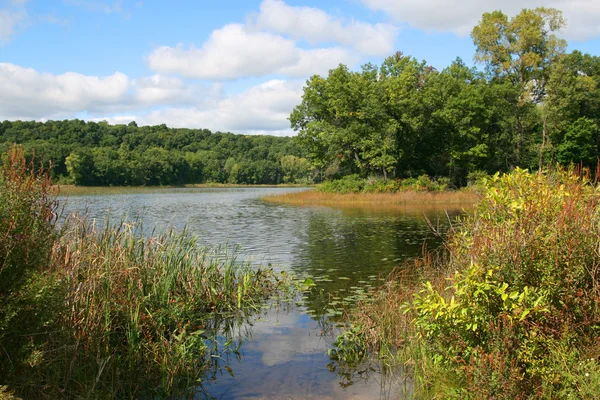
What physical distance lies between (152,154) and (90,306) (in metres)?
127

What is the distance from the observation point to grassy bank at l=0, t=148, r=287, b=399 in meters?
4.29

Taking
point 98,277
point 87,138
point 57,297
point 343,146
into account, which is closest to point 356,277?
point 98,277

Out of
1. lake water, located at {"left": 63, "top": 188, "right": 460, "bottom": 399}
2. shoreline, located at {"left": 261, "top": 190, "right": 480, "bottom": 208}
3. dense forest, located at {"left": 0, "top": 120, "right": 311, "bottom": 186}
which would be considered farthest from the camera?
dense forest, located at {"left": 0, "top": 120, "right": 311, "bottom": 186}

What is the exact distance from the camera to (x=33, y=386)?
15.6 ft

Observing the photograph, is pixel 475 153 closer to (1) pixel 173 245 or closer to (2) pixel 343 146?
(2) pixel 343 146

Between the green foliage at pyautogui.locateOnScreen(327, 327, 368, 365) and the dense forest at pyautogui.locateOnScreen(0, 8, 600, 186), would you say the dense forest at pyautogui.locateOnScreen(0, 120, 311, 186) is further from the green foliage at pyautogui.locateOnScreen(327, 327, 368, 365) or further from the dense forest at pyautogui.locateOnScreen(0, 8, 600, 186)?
the green foliage at pyautogui.locateOnScreen(327, 327, 368, 365)

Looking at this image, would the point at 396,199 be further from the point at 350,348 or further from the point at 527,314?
the point at 527,314

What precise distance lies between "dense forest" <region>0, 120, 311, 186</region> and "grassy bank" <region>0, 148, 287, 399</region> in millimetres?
→ 63230

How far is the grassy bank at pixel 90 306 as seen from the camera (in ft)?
14.1

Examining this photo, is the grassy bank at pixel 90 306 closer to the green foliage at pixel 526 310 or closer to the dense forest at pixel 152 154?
the green foliage at pixel 526 310

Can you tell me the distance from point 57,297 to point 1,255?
0.84m

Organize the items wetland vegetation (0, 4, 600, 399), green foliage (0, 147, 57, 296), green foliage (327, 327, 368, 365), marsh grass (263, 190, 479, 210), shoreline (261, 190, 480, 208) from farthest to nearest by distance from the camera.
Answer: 1. shoreline (261, 190, 480, 208)
2. marsh grass (263, 190, 479, 210)
3. green foliage (327, 327, 368, 365)
4. wetland vegetation (0, 4, 600, 399)
5. green foliage (0, 147, 57, 296)

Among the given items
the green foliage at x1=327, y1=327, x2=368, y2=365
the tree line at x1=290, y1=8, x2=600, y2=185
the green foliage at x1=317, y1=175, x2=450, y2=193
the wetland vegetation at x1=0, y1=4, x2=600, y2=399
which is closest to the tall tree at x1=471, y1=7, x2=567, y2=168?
the tree line at x1=290, y1=8, x2=600, y2=185

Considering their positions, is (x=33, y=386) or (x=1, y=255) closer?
(x=1, y=255)
